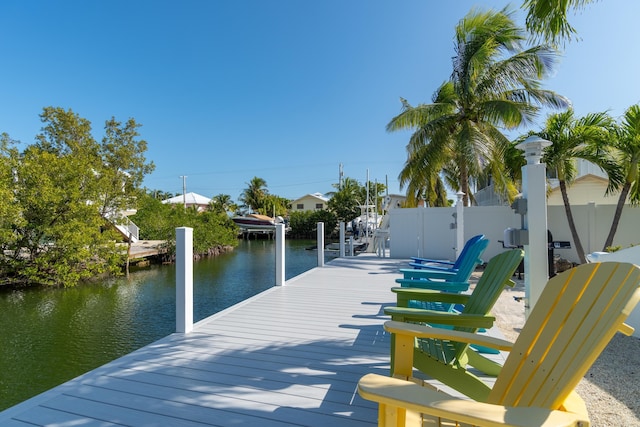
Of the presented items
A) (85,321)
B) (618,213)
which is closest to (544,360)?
(85,321)

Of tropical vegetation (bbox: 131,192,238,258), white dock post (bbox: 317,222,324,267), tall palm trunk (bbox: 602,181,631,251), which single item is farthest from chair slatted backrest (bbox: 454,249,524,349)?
tropical vegetation (bbox: 131,192,238,258)

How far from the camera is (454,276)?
3689 millimetres

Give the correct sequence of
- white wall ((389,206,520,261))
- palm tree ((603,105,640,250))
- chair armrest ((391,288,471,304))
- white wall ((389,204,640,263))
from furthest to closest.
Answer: white wall ((389,206,520,261))
white wall ((389,204,640,263))
palm tree ((603,105,640,250))
chair armrest ((391,288,471,304))

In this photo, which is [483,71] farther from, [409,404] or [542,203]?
[409,404]

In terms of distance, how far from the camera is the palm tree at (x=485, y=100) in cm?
1005

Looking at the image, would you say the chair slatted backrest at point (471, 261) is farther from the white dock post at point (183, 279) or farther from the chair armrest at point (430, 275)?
the white dock post at point (183, 279)

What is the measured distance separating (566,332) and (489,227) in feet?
32.8

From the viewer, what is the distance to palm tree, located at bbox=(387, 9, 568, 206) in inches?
396

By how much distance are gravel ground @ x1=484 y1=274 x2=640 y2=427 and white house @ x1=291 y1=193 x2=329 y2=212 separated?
4317 cm

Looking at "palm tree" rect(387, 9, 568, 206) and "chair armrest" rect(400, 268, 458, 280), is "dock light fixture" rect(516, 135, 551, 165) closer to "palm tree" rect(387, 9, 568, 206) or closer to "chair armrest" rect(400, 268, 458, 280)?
"chair armrest" rect(400, 268, 458, 280)

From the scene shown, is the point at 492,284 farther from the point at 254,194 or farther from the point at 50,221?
the point at 254,194

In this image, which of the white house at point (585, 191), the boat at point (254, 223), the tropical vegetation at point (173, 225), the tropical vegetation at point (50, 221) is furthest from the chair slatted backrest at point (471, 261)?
the boat at point (254, 223)

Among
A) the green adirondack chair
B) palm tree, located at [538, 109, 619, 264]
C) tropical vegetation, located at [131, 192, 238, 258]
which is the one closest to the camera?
the green adirondack chair

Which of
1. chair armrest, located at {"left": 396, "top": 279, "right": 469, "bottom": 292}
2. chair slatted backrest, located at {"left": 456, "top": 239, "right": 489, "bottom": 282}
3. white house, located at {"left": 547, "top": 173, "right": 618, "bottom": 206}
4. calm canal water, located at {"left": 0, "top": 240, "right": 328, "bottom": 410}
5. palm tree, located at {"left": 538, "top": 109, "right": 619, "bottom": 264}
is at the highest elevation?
palm tree, located at {"left": 538, "top": 109, "right": 619, "bottom": 264}
